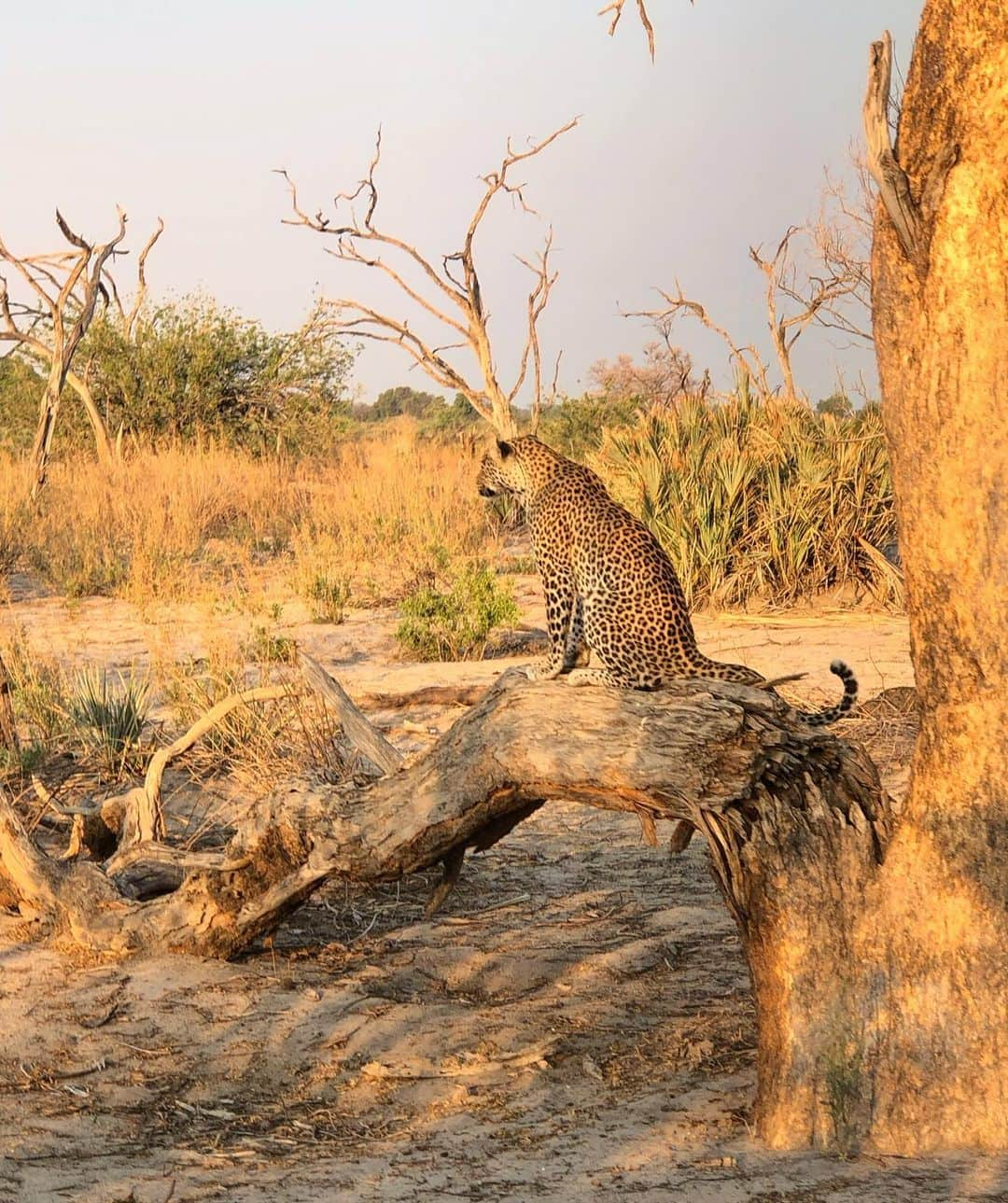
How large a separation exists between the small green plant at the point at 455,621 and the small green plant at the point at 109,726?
2.95 meters

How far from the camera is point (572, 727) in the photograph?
397cm

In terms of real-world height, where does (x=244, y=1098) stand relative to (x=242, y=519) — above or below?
below

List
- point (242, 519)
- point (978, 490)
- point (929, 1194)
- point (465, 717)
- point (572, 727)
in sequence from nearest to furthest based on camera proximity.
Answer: point (929, 1194)
point (978, 490)
point (572, 727)
point (465, 717)
point (242, 519)

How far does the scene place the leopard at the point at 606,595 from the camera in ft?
18.0

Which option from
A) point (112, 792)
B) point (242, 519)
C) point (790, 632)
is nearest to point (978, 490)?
point (112, 792)

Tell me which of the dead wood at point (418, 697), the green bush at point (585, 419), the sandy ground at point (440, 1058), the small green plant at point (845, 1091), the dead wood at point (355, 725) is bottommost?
the sandy ground at point (440, 1058)

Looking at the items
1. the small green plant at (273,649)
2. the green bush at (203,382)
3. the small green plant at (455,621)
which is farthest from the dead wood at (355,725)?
the green bush at (203,382)

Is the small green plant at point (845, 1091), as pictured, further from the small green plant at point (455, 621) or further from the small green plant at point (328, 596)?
the small green plant at point (328, 596)

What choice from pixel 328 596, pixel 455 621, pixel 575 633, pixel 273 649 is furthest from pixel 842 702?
pixel 328 596

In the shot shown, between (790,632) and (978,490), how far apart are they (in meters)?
7.32

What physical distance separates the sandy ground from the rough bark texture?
0.67 feet

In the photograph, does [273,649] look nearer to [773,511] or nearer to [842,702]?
[773,511]

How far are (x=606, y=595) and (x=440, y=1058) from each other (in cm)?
196

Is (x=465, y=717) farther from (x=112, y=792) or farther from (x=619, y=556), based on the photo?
(x=112, y=792)
